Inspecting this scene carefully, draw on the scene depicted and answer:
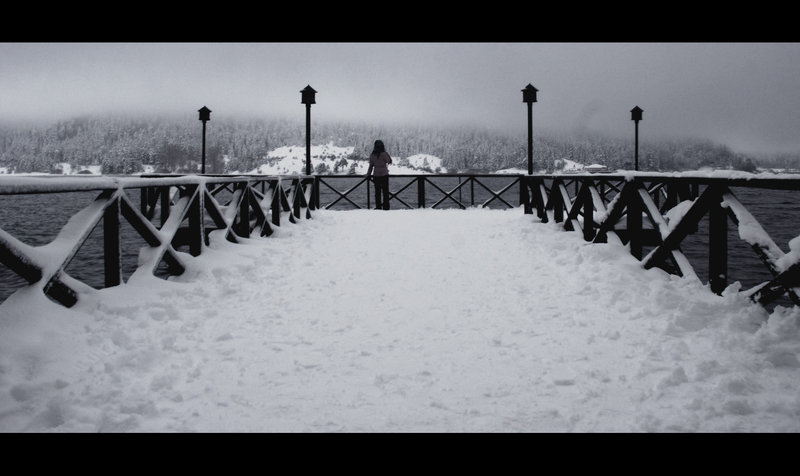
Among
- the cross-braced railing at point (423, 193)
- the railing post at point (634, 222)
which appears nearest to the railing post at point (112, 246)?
the railing post at point (634, 222)

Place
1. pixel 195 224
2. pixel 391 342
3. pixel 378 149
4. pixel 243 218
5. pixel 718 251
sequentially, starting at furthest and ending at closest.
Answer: pixel 378 149
pixel 243 218
pixel 195 224
pixel 718 251
pixel 391 342

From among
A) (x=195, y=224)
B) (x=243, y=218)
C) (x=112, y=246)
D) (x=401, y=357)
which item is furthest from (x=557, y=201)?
(x=112, y=246)

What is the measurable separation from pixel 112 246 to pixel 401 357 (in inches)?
102

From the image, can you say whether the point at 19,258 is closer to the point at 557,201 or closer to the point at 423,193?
the point at 557,201

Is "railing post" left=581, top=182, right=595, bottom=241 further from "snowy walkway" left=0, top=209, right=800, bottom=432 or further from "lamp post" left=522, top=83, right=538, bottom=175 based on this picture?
"lamp post" left=522, top=83, right=538, bottom=175

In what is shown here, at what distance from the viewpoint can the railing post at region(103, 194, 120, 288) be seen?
13.9 ft

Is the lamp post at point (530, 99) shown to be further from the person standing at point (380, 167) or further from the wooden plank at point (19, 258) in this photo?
the wooden plank at point (19, 258)

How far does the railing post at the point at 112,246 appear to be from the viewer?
4.23 m

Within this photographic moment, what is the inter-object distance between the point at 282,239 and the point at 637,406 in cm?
686

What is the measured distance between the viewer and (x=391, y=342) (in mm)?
3721

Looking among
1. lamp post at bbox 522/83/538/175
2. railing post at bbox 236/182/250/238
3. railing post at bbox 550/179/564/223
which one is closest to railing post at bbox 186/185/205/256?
railing post at bbox 236/182/250/238

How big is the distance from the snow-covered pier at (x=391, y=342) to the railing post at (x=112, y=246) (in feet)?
0.05
